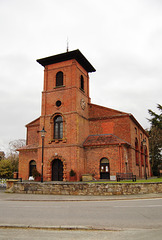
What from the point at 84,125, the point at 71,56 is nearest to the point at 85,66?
the point at 71,56

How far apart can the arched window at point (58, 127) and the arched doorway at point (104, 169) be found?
19.0ft

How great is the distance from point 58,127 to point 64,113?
1.92 m

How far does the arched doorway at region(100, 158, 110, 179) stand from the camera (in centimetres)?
2541

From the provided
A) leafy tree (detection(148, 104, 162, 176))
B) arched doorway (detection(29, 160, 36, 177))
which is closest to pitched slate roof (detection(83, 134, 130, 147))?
arched doorway (detection(29, 160, 36, 177))

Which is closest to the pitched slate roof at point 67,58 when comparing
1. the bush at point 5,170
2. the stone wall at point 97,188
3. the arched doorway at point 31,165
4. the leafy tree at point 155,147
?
the arched doorway at point 31,165

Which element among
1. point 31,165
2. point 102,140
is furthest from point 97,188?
point 31,165

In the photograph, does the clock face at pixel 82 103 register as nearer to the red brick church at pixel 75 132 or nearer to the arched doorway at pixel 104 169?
the red brick church at pixel 75 132

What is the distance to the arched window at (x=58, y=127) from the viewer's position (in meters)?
26.9

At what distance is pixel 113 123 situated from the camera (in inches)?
1125

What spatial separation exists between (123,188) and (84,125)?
13318mm

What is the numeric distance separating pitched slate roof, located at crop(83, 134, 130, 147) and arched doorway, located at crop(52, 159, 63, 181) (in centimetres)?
371

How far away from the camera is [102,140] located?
88.1ft

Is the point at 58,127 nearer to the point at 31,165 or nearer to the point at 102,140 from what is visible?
the point at 102,140

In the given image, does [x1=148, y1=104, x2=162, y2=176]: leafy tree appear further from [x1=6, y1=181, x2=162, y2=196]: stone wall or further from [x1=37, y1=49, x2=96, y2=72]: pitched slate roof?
[x1=6, y1=181, x2=162, y2=196]: stone wall
